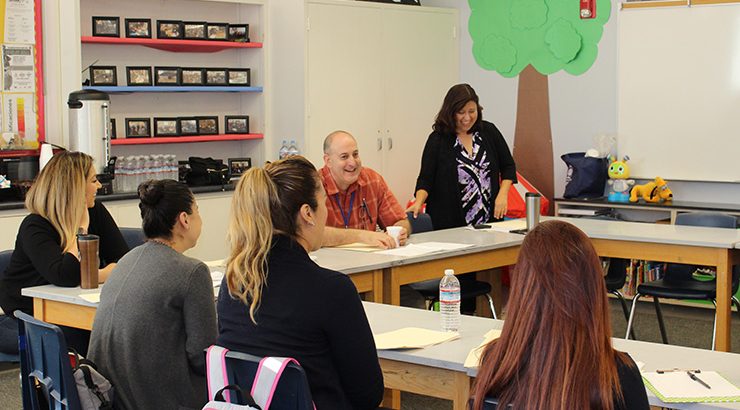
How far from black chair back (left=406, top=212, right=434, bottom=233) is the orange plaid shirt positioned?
16.9 inches

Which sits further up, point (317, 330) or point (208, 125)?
point (208, 125)

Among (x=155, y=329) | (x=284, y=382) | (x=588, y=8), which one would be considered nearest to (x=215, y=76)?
(x=588, y=8)

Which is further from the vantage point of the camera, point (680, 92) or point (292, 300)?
point (680, 92)

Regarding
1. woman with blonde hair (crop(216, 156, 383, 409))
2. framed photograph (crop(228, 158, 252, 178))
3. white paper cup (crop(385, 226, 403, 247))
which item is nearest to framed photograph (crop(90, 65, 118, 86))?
framed photograph (crop(228, 158, 252, 178))

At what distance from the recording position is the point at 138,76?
22.9 ft

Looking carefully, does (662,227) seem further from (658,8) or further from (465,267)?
(658,8)

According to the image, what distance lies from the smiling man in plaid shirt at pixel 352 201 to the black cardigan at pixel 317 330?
225 centimetres

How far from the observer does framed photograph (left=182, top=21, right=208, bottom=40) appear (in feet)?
23.4

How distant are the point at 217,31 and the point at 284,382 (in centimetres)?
518

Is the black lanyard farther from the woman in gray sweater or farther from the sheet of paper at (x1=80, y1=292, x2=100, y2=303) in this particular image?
the woman in gray sweater

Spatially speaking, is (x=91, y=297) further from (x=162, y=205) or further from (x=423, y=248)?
(x=423, y=248)

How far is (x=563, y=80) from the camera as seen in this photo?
7.85 m

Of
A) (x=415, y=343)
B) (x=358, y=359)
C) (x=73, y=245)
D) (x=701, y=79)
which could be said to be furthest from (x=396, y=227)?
(x=701, y=79)

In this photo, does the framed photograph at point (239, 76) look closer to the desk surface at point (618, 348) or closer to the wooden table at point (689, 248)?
the wooden table at point (689, 248)
